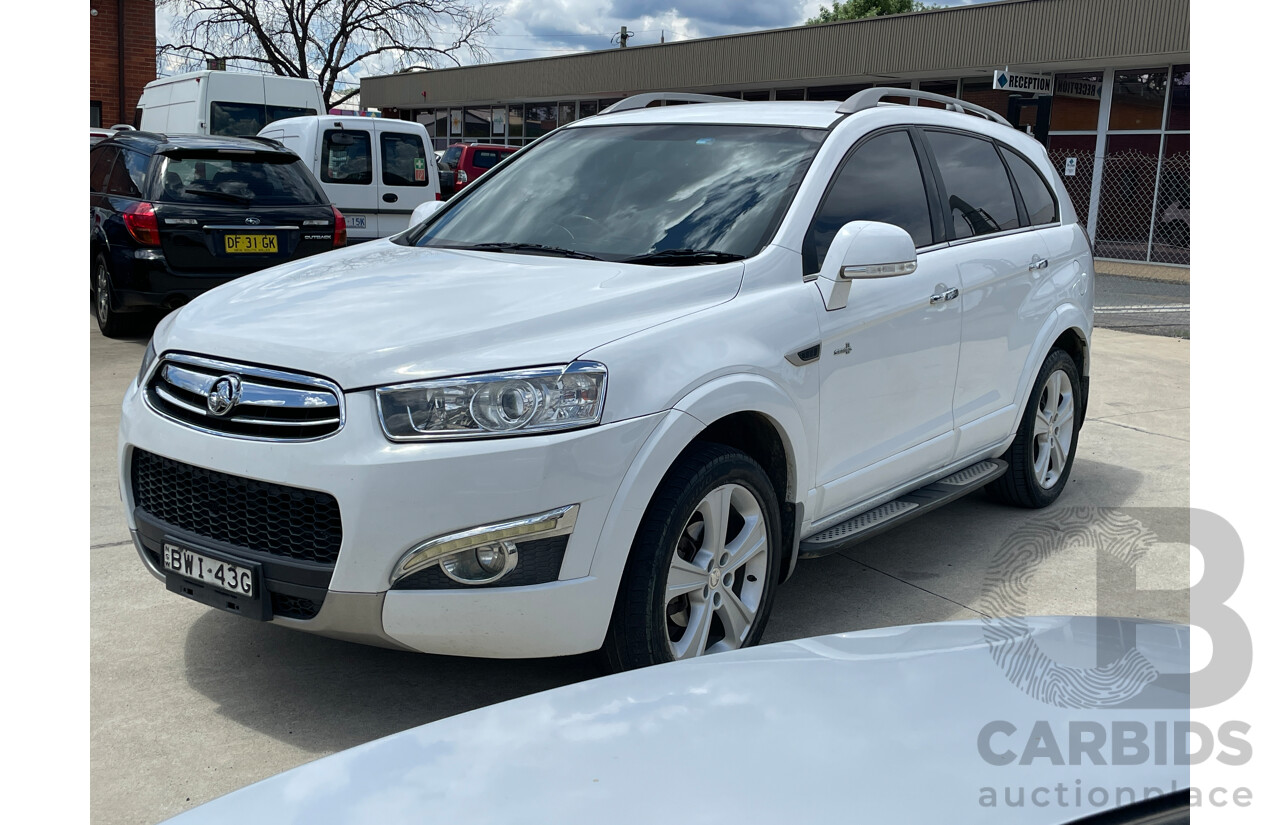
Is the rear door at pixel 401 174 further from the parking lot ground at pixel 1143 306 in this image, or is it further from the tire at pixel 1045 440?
the tire at pixel 1045 440

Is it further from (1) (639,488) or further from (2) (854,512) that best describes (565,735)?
(2) (854,512)

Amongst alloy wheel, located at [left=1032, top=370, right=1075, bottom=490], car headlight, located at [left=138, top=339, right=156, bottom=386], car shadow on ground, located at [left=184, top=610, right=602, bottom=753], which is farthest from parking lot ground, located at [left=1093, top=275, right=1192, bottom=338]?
car headlight, located at [left=138, top=339, right=156, bottom=386]

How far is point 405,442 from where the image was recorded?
9.41 ft

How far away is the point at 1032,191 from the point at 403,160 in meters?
10.3

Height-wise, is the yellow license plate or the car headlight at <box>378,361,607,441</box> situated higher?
the yellow license plate

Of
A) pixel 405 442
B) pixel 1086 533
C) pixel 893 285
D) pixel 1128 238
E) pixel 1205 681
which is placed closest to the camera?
pixel 1205 681

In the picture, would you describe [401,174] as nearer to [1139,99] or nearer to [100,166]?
[100,166]

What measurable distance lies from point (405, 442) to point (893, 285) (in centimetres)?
202

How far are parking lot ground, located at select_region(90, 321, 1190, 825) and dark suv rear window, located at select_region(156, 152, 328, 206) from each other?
11.5ft

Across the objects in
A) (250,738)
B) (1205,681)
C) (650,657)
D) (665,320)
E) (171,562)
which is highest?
(665,320)

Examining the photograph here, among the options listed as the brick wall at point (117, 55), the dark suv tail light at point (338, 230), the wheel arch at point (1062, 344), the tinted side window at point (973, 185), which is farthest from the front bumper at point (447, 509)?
the brick wall at point (117, 55)

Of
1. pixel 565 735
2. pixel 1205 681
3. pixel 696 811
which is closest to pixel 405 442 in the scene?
pixel 565 735

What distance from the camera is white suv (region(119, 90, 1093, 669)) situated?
2.90 meters

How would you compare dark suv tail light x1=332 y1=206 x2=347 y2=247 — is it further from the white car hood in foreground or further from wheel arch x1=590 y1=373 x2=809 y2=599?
the white car hood in foreground
